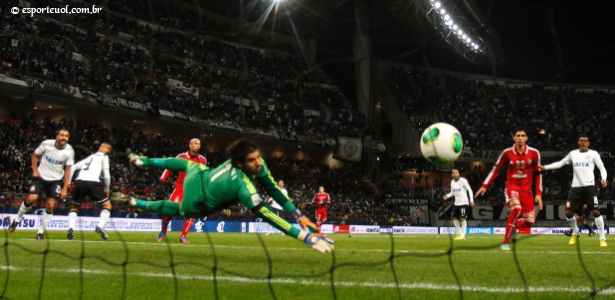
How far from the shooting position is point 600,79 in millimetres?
35469

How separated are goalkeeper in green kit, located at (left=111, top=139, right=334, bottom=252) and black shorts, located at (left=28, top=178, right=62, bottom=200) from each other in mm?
4179

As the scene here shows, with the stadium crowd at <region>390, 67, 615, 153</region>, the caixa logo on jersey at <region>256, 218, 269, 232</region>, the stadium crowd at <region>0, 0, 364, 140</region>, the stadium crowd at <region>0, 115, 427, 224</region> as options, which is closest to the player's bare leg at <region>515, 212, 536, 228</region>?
the stadium crowd at <region>0, 115, 427, 224</region>

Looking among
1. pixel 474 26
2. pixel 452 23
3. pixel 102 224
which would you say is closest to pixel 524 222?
pixel 102 224

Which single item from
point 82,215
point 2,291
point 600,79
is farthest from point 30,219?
point 600,79

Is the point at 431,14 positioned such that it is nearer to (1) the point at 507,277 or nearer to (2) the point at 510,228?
(2) the point at 510,228

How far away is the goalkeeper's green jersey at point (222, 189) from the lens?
4852mm

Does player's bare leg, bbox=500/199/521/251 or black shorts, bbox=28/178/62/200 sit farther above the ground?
black shorts, bbox=28/178/62/200

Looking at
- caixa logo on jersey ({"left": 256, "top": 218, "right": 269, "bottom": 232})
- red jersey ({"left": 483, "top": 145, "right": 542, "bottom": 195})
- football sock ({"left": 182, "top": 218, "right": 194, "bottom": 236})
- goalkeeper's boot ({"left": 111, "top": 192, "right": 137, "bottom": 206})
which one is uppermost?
red jersey ({"left": 483, "top": 145, "right": 542, "bottom": 195})

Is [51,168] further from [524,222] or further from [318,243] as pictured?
[524,222]

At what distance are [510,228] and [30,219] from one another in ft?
46.8

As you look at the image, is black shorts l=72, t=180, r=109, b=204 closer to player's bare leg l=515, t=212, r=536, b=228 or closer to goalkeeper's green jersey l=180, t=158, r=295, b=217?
goalkeeper's green jersey l=180, t=158, r=295, b=217

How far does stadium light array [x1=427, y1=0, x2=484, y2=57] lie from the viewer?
19555 mm

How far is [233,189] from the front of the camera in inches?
198

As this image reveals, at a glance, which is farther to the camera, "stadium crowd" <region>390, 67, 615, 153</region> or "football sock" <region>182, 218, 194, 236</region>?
"stadium crowd" <region>390, 67, 615, 153</region>
